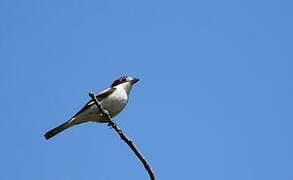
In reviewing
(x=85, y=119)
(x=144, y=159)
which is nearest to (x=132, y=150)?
(x=144, y=159)

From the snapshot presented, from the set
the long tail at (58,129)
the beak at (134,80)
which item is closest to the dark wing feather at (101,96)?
the long tail at (58,129)

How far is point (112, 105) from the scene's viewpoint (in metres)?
9.29

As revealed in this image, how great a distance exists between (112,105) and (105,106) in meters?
0.13

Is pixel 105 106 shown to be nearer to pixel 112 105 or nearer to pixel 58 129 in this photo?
pixel 112 105

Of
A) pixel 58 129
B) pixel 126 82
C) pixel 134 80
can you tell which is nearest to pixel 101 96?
pixel 126 82

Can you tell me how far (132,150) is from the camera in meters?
4.64

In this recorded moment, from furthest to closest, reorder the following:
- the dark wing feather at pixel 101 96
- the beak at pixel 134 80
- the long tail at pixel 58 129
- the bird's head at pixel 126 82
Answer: the beak at pixel 134 80
the bird's head at pixel 126 82
the dark wing feather at pixel 101 96
the long tail at pixel 58 129

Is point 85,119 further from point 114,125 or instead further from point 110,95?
point 114,125

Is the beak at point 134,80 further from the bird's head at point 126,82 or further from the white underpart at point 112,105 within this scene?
the white underpart at point 112,105

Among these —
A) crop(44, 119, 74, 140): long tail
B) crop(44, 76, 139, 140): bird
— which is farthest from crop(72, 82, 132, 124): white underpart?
crop(44, 119, 74, 140): long tail

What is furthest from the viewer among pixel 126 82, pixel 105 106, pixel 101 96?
pixel 126 82

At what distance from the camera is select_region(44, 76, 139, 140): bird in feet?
29.2

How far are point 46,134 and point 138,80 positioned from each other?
7.26ft

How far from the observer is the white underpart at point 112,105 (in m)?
8.92
